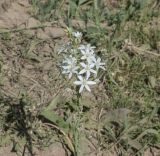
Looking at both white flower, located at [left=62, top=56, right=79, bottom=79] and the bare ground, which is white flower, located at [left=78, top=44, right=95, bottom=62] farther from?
the bare ground

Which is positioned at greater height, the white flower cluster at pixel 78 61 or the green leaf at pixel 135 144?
the white flower cluster at pixel 78 61

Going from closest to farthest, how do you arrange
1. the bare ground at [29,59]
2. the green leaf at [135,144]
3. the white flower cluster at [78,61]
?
the white flower cluster at [78,61]
the green leaf at [135,144]
the bare ground at [29,59]

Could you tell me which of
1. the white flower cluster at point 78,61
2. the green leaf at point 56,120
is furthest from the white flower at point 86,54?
the green leaf at point 56,120

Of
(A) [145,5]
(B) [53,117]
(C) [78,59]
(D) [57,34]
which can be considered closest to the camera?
(C) [78,59]

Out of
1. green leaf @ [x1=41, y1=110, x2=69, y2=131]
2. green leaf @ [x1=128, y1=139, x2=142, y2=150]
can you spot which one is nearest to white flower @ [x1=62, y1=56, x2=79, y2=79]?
green leaf @ [x1=41, y1=110, x2=69, y2=131]

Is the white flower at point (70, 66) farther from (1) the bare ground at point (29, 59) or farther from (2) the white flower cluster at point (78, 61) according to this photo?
(1) the bare ground at point (29, 59)

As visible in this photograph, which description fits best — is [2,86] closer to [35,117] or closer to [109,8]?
[35,117]

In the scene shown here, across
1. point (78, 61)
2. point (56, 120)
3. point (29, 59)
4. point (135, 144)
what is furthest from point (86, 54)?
point (29, 59)

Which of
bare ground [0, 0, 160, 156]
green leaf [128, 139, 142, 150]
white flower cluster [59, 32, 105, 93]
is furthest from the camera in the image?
bare ground [0, 0, 160, 156]

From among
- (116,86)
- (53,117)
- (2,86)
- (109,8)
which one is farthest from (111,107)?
(109,8)

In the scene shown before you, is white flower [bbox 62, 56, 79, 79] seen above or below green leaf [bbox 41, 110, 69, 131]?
above

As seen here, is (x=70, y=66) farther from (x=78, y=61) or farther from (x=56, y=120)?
(x=56, y=120)
